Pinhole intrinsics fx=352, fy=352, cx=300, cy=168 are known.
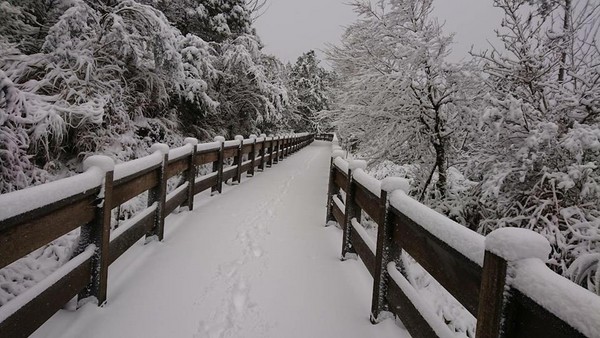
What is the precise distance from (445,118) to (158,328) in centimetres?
750

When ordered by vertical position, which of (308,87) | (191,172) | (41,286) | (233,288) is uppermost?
(308,87)

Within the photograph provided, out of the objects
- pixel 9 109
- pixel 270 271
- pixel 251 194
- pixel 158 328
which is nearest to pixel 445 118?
pixel 251 194

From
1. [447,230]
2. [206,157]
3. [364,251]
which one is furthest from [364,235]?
[206,157]

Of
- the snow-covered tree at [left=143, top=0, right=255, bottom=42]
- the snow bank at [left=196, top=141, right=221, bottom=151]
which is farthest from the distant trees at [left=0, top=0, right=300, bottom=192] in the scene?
the snow bank at [left=196, top=141, right=221, bottom=151]

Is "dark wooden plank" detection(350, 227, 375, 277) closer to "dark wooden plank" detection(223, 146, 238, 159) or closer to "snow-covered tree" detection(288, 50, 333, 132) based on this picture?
"dark wooden plank" detection(223, 146, 238, 159)

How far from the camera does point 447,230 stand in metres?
1.90

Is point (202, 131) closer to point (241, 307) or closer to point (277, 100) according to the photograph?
point (277, 100)

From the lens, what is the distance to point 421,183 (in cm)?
966

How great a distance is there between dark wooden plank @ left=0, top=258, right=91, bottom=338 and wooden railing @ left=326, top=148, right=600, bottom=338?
2315mm

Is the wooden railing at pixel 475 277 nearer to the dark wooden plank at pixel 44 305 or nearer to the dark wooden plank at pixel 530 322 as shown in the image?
the dark wooden plank at pixel 530 322

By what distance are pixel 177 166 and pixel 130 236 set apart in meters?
1.81

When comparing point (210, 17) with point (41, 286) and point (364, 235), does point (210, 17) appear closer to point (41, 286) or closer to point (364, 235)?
point (364, 235)

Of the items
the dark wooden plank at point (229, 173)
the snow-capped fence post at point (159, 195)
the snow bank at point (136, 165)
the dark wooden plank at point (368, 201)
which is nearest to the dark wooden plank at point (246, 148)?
the dark wooden plank at point (229, 173)

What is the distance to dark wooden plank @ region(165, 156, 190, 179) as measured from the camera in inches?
191
